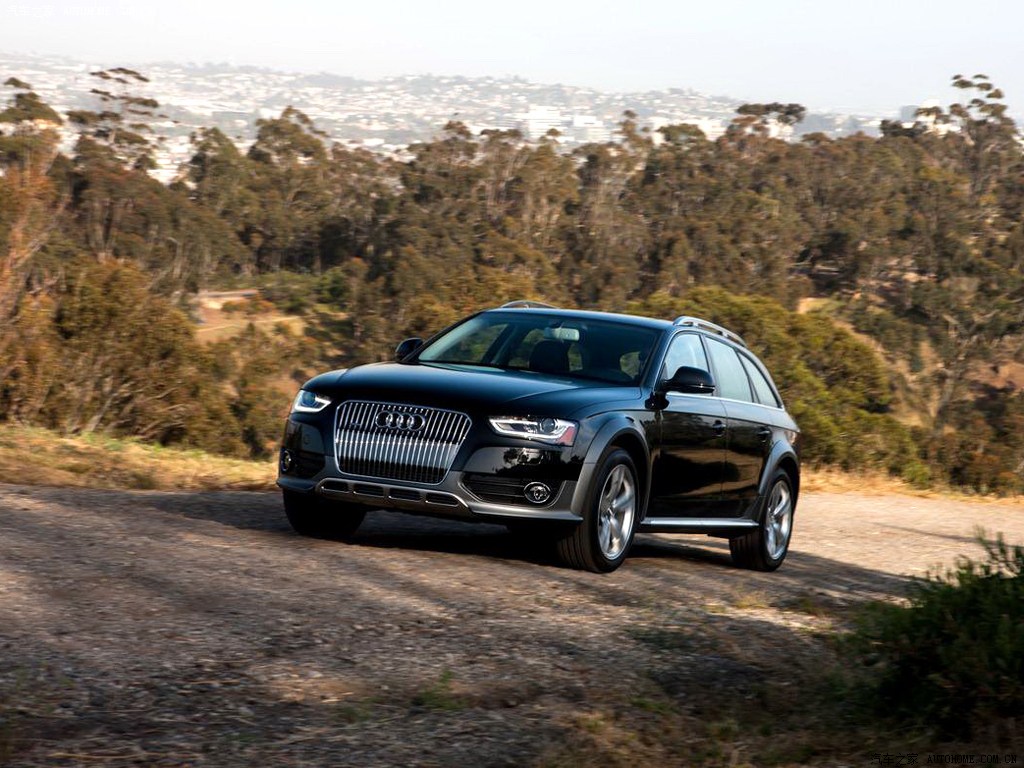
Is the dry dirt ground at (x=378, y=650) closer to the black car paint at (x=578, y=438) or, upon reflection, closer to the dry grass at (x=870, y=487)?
the black car paint at (x=578, y=438)

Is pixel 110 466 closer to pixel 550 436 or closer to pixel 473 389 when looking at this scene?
pixel 473 389

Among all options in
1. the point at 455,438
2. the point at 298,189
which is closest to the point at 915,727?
the point at 455,438

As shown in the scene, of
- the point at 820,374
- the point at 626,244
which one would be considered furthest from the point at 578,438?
the point at 626,244

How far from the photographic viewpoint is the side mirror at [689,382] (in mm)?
8695

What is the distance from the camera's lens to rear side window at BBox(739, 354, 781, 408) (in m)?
10.3

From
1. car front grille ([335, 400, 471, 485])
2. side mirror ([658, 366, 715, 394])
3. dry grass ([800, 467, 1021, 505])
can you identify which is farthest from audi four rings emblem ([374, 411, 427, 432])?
dry grass ([800, 467, 1021, 505])

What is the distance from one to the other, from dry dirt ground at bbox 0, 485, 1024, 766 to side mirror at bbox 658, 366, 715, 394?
1.14m

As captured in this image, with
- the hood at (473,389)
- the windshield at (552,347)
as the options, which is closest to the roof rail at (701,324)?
the windshield at (552,347)

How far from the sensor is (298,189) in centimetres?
7162

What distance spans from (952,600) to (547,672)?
1.52 m

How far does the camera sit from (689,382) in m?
8.68

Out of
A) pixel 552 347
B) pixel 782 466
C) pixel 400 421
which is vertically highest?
pixel 552 347

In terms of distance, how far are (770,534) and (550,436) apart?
9.60 feet

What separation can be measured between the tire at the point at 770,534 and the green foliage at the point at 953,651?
172 inches
